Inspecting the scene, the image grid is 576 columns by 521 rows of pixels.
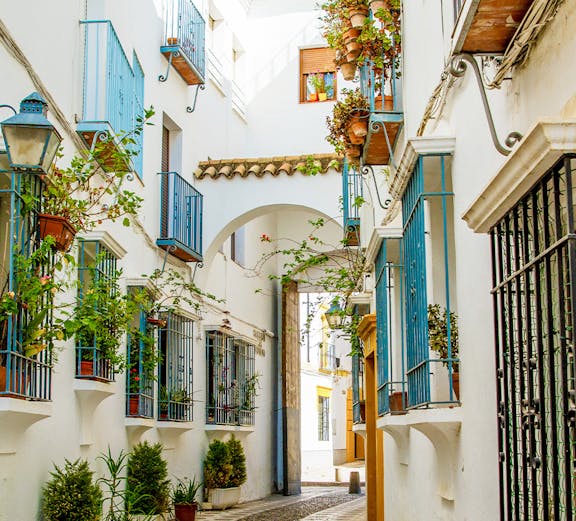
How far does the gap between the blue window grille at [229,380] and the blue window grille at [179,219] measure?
235 cm

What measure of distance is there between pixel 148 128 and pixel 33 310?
7.01 meters

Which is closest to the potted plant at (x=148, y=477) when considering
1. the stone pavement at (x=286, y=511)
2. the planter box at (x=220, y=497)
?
the stone pavement at (x=286, y=511)

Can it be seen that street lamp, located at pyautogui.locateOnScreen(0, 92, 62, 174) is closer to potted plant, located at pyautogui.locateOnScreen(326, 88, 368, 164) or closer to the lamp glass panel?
the lamp glass panel

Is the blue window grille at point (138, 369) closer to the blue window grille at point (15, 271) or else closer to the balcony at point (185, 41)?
the balcony at point (185, 41)

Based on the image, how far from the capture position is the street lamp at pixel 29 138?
7082 mm

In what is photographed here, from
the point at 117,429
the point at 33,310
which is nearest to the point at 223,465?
the point at 117,429

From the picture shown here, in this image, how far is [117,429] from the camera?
1245cm

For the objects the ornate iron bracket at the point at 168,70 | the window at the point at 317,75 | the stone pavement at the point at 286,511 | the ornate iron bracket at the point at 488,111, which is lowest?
the stone pavement at the point at 286,511

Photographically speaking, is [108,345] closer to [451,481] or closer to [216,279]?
[451,481]

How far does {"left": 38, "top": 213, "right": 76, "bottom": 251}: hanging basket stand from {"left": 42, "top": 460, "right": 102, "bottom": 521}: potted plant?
252 cm

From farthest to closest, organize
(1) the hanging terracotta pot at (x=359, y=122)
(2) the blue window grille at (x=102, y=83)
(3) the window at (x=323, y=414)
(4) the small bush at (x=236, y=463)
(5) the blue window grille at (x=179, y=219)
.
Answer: (3) the window at (x=323, y=414) → (4) the small bush at (x=236, y=463) → (5) the blue window grille at (x=179, y=219) → (2) the blue window grille at (x=102, y=83) → (1) the hanging terracotta pot at (x=359, y=122)

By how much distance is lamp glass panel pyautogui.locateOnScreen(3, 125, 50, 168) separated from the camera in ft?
23.3

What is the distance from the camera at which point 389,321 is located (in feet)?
31.1

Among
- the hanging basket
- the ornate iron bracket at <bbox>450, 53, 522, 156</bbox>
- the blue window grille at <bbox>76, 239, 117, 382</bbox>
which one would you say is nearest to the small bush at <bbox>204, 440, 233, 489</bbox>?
the blue window grille at <bbox>76, 239, 117, 382</bbox>
